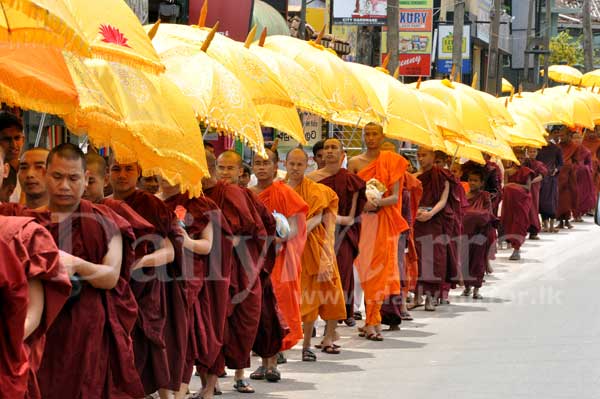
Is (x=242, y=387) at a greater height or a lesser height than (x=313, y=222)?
lesser

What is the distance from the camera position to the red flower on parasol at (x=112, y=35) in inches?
275

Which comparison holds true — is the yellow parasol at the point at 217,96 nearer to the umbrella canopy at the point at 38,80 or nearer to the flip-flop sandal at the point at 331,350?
the umbrella canopy at the point at 38,80

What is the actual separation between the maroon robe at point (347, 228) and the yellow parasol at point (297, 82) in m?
0.57

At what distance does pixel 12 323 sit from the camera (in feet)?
16.8

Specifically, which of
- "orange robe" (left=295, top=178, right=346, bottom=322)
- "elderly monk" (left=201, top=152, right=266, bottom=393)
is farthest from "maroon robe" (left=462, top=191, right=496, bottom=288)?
"elderly monk" (left=201, top=152, right=266, bottom=393)

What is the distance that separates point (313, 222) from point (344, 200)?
910mm

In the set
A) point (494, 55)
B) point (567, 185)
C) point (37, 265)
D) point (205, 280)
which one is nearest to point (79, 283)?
point (37, 265)

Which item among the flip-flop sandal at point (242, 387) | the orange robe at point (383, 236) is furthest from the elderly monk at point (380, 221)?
the flip-flop sandal at point (242, 387)

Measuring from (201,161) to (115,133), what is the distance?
55 cm

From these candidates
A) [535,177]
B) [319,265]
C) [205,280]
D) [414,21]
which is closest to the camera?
[205,280]

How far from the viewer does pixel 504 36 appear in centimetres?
5078

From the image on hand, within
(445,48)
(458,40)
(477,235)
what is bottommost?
(477,235)

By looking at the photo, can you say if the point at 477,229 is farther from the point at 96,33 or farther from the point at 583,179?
the point at 583,179

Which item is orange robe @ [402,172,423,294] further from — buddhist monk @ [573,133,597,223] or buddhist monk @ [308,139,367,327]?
buddhist monk @ [573,133,597,223]
